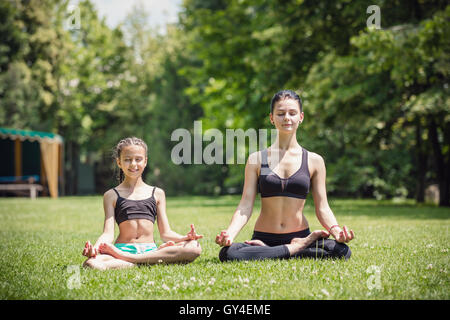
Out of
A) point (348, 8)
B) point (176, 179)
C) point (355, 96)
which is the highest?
point (348, 8)

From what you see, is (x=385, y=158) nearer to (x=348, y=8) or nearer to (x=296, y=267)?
(x=348, y=8)

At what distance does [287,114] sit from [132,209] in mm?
2036

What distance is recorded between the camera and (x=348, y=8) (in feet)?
51.2

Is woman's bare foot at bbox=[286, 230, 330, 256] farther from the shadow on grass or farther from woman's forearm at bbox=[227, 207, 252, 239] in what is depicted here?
the shadow on grass

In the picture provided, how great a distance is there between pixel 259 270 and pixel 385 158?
23.0 meters

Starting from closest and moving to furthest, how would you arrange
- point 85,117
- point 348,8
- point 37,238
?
point 37,238 < point 348,8 < point 85,117

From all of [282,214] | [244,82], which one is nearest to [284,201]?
[282,214]

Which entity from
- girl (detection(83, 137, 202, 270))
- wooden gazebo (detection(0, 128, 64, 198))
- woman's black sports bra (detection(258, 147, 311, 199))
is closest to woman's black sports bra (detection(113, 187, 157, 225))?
girl (detection(83, 137, 202, 270))

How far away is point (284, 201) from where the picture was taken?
5352mm

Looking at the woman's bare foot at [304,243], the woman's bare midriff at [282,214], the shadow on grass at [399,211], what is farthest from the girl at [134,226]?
the shadow on grass at [399,211]

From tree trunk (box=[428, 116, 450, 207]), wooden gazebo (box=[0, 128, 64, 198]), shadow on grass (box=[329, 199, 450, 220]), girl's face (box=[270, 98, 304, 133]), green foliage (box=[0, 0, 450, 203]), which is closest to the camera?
girl's face (box=[270, 98, 304, 133])

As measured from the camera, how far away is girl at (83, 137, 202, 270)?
504 cm

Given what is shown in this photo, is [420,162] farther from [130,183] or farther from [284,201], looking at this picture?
[130,183]
